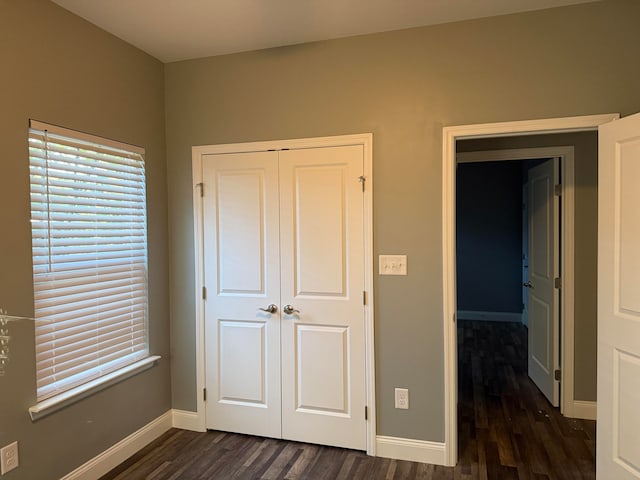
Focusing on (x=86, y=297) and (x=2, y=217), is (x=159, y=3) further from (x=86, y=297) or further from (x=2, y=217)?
(x=86, y=297)

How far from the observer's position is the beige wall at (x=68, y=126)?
1991 millimetres

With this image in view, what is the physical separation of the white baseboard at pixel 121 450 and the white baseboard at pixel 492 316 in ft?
17.1

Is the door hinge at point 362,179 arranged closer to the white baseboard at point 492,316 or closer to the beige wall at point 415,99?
the beige wall at point 415,99

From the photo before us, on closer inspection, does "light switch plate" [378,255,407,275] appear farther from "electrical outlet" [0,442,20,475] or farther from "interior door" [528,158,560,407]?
"electrical outlet" [0,442,20,475]

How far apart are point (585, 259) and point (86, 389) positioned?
3.61 m

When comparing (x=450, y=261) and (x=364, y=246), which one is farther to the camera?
(x=364, y=246)

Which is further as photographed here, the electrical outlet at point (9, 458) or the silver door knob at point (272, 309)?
the silver door knob at point (272, 309)

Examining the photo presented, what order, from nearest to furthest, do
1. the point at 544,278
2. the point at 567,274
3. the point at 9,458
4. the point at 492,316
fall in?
the point at 9,458, the point at 567,274, the point at 544,278, the point at 492,316

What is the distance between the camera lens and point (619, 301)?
2.11m

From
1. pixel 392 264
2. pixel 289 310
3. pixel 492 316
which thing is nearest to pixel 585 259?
pixel 392 264

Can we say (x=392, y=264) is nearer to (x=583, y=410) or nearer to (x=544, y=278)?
(x=544, y=278)

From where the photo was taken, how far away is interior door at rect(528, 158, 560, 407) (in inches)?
131

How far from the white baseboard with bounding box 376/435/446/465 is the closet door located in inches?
29.7

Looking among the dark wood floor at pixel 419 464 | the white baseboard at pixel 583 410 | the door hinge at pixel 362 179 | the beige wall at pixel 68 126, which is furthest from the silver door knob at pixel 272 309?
the white baseboard at pixel 583 410
